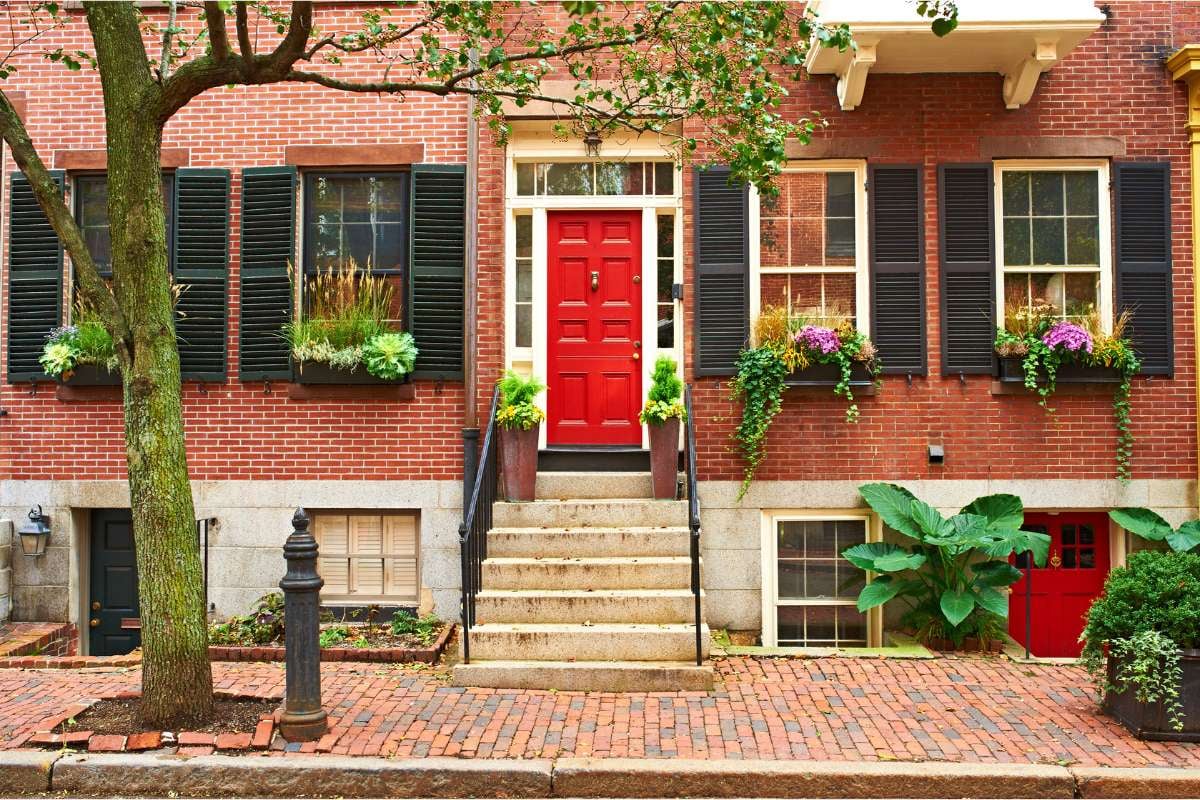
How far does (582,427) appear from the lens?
30.3ft

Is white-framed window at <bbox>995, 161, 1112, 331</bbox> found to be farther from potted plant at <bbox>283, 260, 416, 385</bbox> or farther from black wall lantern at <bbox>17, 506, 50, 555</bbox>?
black wall lantern at <bbox>17, 506, 50, 555</bbox>

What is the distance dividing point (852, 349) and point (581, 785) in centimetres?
467

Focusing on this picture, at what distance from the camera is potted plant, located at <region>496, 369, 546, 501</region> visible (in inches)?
327

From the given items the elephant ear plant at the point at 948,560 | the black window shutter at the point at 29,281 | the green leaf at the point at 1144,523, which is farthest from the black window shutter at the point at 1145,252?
the black window shutter at the point at 29,281

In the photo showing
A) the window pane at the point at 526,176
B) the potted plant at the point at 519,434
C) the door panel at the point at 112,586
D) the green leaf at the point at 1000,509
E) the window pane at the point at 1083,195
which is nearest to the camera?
the green leaf at the point at 1000,509

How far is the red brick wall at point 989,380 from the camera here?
8.83 m

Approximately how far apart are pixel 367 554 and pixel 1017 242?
21.5ft

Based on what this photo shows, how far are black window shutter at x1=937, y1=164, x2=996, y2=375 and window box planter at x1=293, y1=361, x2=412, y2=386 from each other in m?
4.87

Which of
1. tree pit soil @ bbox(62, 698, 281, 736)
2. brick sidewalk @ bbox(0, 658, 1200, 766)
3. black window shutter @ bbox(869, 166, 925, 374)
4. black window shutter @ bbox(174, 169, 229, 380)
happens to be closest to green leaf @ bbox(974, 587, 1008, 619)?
brick sidewalk @ bbox(0, 658, 1200, 766)

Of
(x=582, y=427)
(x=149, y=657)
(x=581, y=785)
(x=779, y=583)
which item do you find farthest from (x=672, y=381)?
(x=149, y=657)

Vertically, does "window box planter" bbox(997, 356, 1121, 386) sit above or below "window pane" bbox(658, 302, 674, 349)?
below

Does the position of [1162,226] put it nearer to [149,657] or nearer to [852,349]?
[852,349]

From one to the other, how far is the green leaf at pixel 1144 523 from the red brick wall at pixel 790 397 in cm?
42

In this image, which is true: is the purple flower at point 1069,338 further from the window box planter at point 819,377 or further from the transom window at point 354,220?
the transom window at point 354,220
